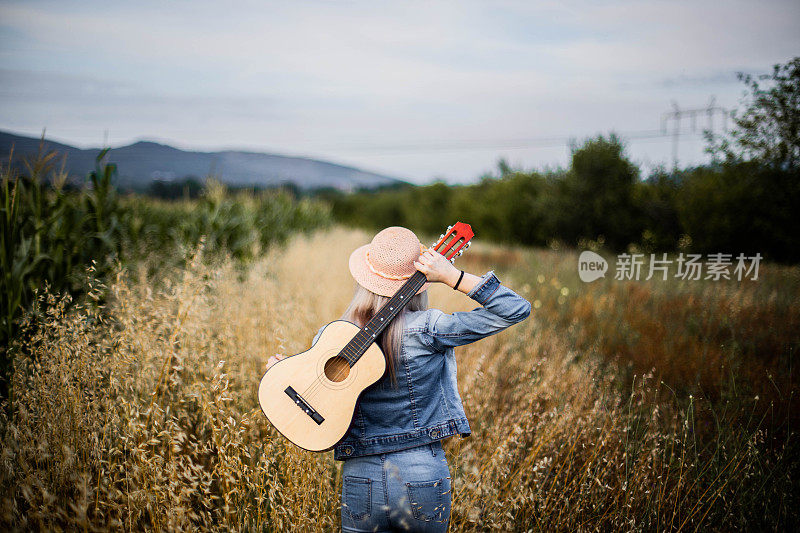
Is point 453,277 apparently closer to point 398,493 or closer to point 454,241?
point 454,241

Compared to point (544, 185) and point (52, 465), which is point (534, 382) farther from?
point (544, 185)

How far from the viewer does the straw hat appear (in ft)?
5.81

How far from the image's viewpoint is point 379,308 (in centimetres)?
179

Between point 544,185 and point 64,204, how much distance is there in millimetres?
18207

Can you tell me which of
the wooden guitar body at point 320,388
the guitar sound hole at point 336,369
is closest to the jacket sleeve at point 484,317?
the wooden guitar body at point 320,388

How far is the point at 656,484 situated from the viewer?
8.34ft

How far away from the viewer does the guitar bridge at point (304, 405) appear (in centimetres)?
170

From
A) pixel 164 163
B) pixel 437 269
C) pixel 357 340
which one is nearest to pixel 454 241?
pixel 437 269

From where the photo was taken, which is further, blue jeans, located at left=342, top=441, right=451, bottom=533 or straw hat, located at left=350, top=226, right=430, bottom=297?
straw hat, located at left=350, top=226, right=430, bottom=297

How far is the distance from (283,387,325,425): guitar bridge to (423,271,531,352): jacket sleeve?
569mm

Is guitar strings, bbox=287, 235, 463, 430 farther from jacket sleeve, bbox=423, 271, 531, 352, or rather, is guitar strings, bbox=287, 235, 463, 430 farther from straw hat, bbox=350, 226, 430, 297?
jacket sleeve, bbox=423, 271, 531, 352

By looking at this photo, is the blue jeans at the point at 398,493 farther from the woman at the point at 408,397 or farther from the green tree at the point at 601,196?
the green tree at the point at 601,196

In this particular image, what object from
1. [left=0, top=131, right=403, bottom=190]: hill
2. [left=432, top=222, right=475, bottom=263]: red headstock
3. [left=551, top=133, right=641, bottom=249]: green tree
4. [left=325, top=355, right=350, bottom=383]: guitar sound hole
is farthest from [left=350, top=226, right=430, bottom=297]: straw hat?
[left=551, top=133, right=641, bottom=249]: green tree

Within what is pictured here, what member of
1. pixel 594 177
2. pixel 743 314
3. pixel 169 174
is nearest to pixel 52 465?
pixel 743 314
